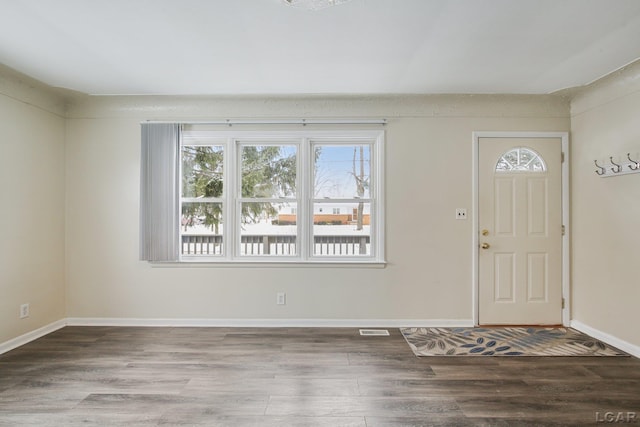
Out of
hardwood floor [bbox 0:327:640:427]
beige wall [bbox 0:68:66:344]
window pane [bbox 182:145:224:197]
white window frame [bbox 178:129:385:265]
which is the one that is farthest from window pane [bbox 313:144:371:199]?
beige wall [bbox 0:68:66:344]

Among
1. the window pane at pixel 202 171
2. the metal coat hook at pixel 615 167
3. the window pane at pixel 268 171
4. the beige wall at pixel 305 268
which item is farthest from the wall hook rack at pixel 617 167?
the window pane at pixel 202 171

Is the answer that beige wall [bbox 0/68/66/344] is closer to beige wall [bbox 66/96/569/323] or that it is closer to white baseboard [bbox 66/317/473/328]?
beige wall [bbox 66/96/569/323]

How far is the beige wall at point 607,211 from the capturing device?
2.83 metres

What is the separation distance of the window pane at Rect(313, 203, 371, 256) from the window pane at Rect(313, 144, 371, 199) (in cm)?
16

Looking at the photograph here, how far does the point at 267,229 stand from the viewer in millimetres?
3684

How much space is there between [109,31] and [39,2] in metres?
0.38

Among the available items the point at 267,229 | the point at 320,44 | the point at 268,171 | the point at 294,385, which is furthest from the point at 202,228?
the point at 320,44

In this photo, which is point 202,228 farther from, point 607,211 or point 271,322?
point 607,211

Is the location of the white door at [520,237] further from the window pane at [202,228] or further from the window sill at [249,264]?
the window pane at [202,228]

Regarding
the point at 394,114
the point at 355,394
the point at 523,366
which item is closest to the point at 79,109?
the point at 394,114

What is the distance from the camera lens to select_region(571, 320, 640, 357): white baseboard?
2811mm

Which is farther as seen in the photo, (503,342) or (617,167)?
(503,342)

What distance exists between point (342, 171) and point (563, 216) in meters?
2.48

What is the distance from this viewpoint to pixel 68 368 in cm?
260
